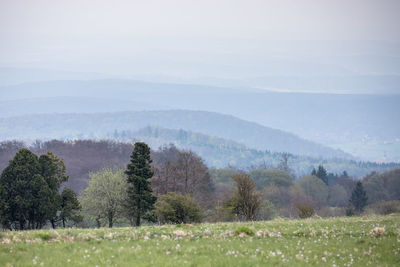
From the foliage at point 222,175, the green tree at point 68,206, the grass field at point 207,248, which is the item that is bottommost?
the green tree at point 68,206

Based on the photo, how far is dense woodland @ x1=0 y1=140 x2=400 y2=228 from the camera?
134 feet

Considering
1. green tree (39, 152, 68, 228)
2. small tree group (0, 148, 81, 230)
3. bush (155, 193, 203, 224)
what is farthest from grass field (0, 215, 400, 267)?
green tree (39, 152, 68, 228)

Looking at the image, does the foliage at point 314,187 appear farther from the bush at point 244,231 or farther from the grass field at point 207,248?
the grass field at point 207,248

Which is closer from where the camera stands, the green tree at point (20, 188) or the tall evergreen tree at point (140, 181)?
the green tree at point (20, 188)

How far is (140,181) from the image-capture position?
52.6 meters

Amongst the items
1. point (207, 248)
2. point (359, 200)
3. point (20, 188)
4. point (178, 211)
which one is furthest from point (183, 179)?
point (359, 200)

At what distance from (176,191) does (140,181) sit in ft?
78.2

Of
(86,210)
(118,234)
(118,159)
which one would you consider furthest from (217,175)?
(118,234)

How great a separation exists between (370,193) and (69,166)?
388 ft

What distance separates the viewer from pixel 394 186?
167m

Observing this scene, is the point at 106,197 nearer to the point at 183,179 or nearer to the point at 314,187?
the point at 183,179

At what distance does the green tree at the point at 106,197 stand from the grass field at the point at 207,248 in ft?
128

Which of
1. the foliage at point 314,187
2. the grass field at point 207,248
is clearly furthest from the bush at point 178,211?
the foliage at point 314,187

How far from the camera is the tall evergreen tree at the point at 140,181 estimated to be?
52709 millimetres
